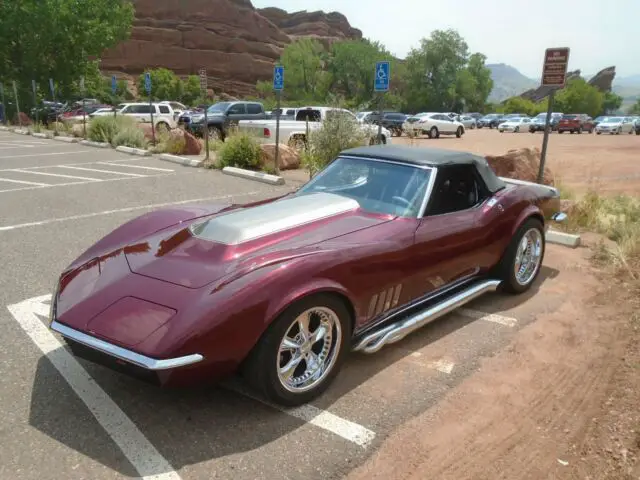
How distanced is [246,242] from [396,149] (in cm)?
189

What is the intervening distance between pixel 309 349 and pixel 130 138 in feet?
52.9

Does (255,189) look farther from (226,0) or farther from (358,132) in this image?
(226,0)

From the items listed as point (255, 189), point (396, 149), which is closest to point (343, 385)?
point (396, 149)

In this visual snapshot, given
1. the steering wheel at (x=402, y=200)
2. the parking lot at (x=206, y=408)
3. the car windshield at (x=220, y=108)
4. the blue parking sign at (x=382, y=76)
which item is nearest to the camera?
the parking lot at (x=206, y=408)

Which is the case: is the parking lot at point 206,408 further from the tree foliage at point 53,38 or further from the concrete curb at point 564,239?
the tree foliage at point 53,38

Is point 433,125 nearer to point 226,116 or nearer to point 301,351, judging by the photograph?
point 226,116

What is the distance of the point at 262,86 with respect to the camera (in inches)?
3246

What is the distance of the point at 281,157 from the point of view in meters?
12.6

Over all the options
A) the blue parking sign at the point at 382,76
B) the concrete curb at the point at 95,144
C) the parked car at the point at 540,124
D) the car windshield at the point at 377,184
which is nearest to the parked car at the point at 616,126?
the parked car at the point at 540,124

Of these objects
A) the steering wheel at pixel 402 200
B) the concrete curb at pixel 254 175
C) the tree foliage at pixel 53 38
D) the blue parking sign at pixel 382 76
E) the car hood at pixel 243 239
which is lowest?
the concrete curb at pixel 254 175

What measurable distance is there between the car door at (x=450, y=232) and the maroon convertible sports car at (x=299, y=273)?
12 millimetres

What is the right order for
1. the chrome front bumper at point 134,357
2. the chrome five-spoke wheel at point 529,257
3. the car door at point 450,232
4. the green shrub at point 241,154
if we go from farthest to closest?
the green shrub at point 241,154 < the chrome five-spoke wheel at point 529,257 < the car door at point 450,232 < the chrome front bumper at point 134,357

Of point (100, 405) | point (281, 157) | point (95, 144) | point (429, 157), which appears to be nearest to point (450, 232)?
point (429, 157)

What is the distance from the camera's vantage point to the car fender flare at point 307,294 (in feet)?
8.44
